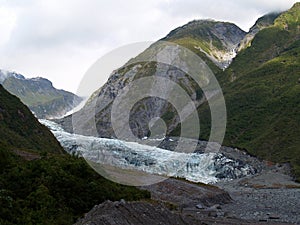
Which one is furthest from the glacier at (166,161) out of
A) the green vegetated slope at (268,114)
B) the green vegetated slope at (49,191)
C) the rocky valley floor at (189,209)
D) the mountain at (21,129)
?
the green vegetated slope at (49,191)

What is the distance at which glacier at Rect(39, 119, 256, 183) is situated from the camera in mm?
96488

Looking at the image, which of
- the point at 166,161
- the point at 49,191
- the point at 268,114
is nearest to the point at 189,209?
the point at 49,191

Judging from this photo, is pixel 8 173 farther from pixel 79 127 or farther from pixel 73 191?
pixel 79 127

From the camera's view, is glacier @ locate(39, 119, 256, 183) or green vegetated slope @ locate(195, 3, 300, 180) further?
green vegetated slope @ locate(195, 3, 300, 180)

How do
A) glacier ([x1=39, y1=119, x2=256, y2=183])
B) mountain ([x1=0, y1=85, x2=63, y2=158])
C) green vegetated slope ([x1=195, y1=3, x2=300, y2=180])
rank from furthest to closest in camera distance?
green vegetated slope ([x1=195, y1=3, x2=300, y2=180]) < glacier ([x1=39, y1=119, x2=256, y2=183]) < mountain ([x1=0, y1=85, x2=63, y2=158])

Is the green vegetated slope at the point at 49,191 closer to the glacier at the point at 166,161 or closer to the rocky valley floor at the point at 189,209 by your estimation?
the rocky valley floor at the point at 189,209

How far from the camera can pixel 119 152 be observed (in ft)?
329

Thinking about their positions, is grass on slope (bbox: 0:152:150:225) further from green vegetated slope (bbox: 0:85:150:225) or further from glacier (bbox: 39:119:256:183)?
glacier (bbox: 39:119:256:183)

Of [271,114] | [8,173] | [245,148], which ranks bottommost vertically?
[8,173]

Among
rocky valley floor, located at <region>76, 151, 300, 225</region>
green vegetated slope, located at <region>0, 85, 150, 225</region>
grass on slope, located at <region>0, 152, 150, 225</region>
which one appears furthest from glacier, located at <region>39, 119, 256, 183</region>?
grass on slope, located at <region>0, 152, 150, 225</region>

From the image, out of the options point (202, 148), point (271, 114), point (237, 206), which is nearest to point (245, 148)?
point (202, 148)

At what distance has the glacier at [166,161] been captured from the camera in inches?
3799

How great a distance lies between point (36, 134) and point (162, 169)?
34.4m

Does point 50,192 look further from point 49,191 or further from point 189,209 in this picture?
point 189,209
